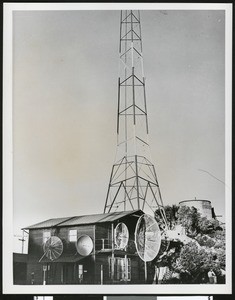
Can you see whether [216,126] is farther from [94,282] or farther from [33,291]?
[33,291]

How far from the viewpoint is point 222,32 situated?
124cm

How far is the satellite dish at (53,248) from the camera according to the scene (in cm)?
123

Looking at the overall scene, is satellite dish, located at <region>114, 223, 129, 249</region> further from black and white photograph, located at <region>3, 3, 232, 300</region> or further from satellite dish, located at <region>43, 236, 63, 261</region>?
satellite dish, located at <region>43, 236, 63, 261</region>

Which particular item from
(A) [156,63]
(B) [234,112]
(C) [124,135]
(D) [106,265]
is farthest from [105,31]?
(D) [106,265]

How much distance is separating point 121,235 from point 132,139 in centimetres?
22

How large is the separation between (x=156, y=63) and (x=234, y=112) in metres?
0.21

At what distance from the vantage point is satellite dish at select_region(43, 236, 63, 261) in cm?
123

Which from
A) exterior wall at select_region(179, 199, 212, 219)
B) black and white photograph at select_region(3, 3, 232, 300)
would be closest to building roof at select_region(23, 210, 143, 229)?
black and white photograph at select_region(3, 3, 232, 300)

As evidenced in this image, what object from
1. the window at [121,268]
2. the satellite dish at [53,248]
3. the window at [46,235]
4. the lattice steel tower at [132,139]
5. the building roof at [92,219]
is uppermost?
the lattice steel tower at [132,139]

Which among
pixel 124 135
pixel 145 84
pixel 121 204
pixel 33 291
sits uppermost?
pixel 145 84

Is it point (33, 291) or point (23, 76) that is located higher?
point (23, 76)

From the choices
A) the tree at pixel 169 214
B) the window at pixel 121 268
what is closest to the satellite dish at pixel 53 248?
the window at pixel 121 268

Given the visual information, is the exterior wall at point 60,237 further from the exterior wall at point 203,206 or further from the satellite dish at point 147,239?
the exterior wall at point 203,206

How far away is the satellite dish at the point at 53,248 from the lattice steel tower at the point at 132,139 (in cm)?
13
